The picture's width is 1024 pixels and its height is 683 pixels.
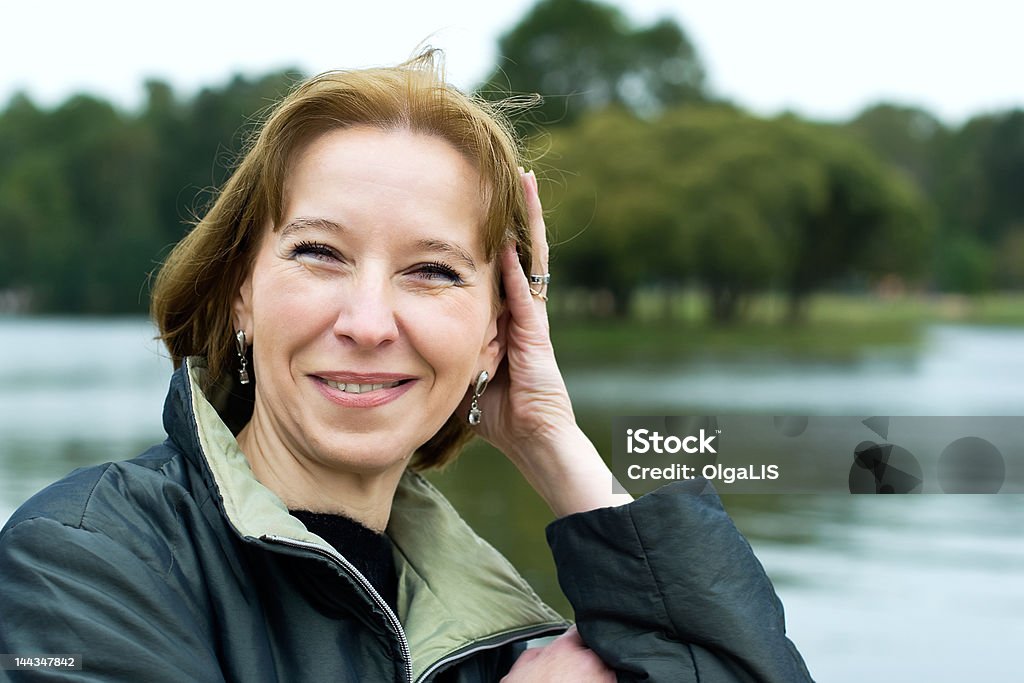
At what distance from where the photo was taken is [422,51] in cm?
224

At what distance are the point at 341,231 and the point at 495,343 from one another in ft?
1.81

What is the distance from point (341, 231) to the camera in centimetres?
197

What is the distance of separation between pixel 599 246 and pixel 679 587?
156ft

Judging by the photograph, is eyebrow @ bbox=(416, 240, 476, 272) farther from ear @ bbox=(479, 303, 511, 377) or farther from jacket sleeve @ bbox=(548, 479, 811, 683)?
jacket sleeve @ bbox=(548, 479, 811, 683)

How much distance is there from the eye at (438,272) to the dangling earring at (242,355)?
1.28 ft

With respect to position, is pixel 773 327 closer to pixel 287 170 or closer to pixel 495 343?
pixel 495 343

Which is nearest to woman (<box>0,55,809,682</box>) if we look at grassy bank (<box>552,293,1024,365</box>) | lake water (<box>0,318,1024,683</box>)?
lake water (<box>0,318,1024,683</box>)

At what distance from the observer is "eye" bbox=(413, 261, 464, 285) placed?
2027 millimetres

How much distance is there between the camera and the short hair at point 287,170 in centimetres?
206

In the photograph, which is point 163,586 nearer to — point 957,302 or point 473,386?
A: point 473,386

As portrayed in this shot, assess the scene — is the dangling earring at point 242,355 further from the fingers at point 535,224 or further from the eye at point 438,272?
the fingers at point 535,224

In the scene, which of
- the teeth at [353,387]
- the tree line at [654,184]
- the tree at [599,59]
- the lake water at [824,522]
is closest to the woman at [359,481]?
the teeth at [353,387]

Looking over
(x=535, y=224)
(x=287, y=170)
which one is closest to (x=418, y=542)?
(x=535, y=224)

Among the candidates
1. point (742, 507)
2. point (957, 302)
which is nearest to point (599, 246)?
point (957, 302)
